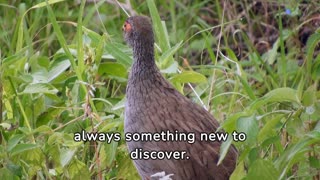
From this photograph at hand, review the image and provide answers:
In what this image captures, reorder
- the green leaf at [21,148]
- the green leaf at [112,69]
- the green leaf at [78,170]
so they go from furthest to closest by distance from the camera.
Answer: the green leaf at [112,69] → the green leaf at [78,170] → the green leaf at [21,148]

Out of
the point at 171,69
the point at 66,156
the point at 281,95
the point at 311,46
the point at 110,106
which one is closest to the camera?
the point at 281,95

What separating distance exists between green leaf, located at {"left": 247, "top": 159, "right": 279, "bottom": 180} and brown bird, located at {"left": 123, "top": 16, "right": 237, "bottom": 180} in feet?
1.59

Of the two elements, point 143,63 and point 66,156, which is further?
point 143,63

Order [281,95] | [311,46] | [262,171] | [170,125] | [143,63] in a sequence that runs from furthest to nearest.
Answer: [143,63]
[170,125]
[311,46]
[281,95]
[262,171]

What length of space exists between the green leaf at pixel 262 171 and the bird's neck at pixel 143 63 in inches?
37.1

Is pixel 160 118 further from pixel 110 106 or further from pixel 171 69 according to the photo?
pixel 110 106

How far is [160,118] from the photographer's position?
447 centimetres

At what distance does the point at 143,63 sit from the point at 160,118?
317mm

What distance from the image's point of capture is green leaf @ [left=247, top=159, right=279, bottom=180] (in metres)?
3.81

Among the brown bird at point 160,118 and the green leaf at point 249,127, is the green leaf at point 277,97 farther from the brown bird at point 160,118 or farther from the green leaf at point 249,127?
the brown bird at point 160,118

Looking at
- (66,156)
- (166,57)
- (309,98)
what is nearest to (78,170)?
(66,156)

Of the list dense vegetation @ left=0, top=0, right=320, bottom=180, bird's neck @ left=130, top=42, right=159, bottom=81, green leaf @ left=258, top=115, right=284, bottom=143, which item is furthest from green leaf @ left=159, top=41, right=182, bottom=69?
green leaf @ left=258, top=115, right=284, bottom=143

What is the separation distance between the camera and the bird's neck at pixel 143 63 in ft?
15.2

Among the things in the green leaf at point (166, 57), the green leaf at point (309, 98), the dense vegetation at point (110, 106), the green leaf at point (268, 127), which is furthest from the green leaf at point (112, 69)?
the green leaf at point (309, 98)
